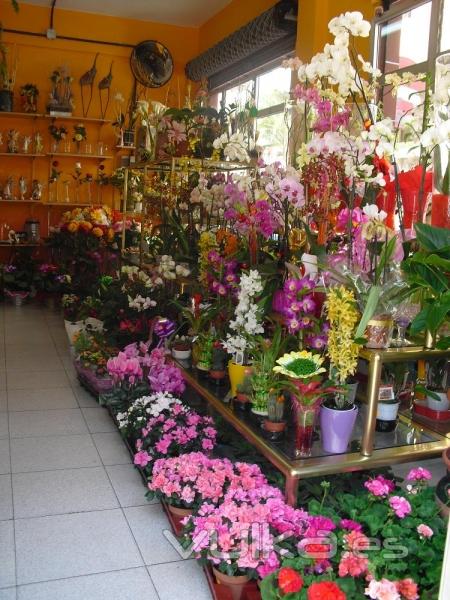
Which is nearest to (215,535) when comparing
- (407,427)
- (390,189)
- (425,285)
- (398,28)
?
(407,427)

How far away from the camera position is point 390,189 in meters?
2.25

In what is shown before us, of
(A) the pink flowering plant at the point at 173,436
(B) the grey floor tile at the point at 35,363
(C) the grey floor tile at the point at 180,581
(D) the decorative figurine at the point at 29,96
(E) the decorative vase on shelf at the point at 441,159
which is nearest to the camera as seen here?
(E) the decorative vase on shelf at the point at 441,159

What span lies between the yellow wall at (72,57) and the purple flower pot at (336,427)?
243 inches

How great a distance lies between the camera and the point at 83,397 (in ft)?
13.7

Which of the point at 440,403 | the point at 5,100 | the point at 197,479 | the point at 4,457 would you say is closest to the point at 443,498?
the point at 440,403

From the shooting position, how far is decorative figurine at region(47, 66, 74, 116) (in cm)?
768

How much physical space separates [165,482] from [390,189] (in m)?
1.37

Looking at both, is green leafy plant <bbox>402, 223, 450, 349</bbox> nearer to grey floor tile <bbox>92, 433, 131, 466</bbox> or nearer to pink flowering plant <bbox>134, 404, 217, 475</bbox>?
pink flowering plant <bbox>134, 404, 217, 475</bbox>

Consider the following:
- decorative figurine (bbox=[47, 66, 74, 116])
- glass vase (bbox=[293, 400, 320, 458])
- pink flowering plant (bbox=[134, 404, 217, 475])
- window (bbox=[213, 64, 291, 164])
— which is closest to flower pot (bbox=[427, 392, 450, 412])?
glass vase (bbox=[293, 400, 320, 458])

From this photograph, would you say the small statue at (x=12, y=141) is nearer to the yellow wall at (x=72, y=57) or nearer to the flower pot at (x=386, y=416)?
the yellow wall at (x=72, y=57)

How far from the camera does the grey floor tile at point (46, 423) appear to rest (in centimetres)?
354

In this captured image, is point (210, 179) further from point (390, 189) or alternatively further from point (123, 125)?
point (123, 125)

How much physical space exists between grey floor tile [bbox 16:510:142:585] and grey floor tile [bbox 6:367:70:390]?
1.88 metres

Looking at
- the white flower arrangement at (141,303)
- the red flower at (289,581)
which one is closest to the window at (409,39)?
the white flower arrangement at (141,303)
